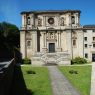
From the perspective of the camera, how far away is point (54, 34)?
3506 cm

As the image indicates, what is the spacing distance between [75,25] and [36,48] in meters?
14.2

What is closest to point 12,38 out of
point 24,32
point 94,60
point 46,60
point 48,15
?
point 24,32

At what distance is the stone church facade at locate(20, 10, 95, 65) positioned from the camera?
33.8 meters

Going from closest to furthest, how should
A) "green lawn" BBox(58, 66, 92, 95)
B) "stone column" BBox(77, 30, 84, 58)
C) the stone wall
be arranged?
1. the stone wall
2. "green lawn" BBox(58, 66, 92, 95)
3. "stone column" BBox(77, 30, 84, 58)

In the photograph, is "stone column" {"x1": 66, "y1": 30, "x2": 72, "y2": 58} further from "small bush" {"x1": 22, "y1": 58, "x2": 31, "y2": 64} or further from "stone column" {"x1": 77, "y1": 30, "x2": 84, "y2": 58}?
"small bush" {"x1": 22, "y1": 58, "x2": 31, "y2": 64}

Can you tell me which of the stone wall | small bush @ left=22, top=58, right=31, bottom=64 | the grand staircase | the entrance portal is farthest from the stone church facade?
the stone wall

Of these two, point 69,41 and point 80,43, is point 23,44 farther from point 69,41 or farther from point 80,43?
point 80,43

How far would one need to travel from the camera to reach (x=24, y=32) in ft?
112

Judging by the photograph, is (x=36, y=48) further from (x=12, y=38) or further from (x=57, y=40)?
(x=12, y=38)

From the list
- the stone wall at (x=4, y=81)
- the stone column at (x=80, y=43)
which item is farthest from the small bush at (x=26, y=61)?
the stone wall at (x=4, y=81)

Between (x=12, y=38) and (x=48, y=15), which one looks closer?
(x=48, y=15)

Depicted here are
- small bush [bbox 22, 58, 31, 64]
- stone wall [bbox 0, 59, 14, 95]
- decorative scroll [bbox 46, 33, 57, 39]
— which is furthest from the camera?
decorative scroll [bbox 46, 33, 57, 39]

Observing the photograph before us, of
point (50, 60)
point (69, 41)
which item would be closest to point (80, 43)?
point (69, 41)

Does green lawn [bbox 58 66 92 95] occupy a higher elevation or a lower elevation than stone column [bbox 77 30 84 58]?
lower
